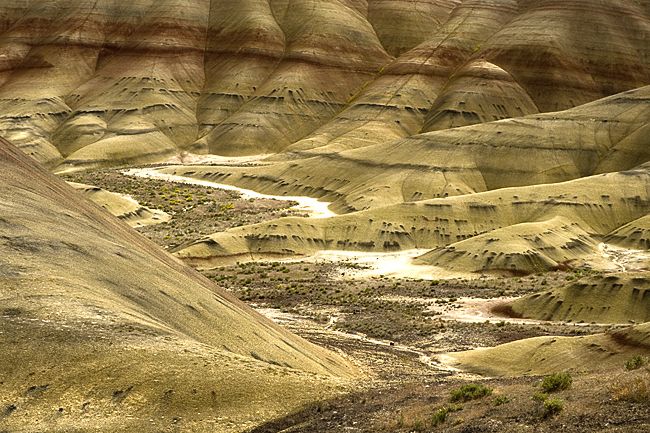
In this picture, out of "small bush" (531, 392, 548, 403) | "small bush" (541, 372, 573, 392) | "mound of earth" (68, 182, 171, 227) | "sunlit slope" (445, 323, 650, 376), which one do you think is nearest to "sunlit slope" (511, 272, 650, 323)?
"sunlit slope" (445, 323, 650, 376)

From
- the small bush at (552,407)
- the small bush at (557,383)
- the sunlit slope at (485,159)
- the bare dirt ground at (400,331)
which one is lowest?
the sunlit slope at (485,159)

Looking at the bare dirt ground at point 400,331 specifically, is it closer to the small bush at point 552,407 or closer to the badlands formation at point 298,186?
the small bush at point 552,407

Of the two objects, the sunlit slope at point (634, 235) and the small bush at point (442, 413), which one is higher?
the small bush at point (442, 413)

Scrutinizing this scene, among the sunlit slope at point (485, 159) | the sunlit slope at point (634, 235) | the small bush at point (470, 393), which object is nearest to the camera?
the small bush at point (470, 393)

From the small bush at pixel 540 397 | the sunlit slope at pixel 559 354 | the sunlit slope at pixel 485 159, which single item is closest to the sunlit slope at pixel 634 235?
the sunlit slope at pixel 485 159

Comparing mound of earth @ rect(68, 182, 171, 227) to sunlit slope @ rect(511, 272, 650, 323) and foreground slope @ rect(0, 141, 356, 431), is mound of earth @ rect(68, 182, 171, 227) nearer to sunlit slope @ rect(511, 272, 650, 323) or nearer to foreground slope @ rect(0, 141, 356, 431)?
sunlit slope @ rect(511, 272, 650, 323)

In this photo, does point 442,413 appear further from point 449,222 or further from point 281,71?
point 281,71
